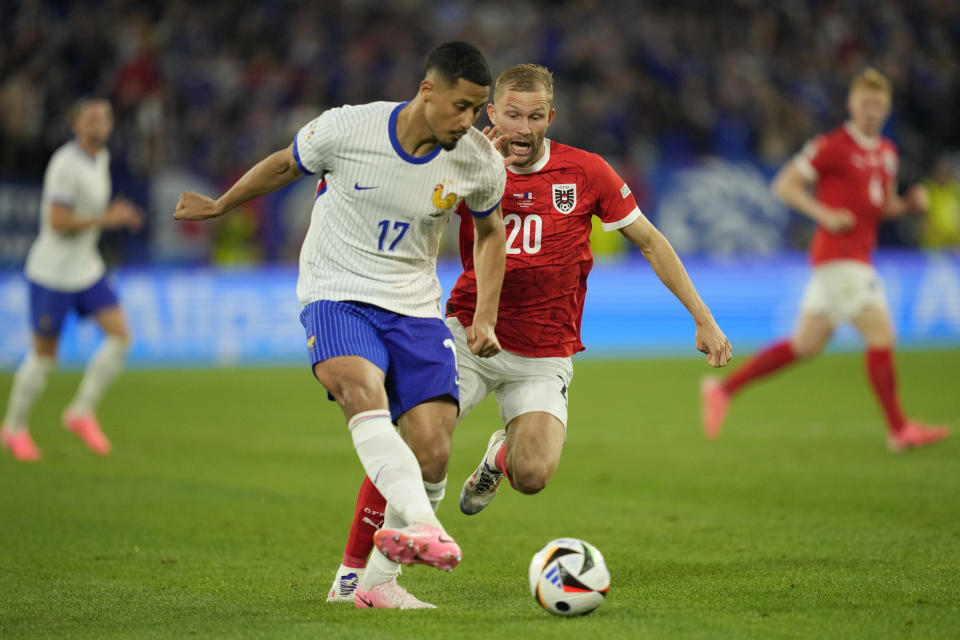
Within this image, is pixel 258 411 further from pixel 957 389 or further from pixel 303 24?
pixel 303 24

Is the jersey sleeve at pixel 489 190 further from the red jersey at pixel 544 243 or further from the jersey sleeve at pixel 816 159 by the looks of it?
the jersey sleeve at pixel 816 159

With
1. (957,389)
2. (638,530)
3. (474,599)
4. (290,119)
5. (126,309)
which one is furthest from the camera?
(290,119)

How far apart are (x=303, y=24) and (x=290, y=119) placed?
2.77 meters

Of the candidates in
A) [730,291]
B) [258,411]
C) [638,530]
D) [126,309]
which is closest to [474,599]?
[638,530]

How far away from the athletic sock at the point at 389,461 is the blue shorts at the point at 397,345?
269 mm

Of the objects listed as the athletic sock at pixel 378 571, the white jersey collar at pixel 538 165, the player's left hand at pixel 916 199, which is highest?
the player's left hand at pixel 916 199

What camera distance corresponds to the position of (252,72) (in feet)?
66.8

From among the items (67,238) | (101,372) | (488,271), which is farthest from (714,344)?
(67,238)

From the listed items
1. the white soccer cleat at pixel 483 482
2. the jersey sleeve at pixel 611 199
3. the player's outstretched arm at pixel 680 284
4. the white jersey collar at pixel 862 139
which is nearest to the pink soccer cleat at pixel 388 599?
the white soccer cleat at pixel 483 482

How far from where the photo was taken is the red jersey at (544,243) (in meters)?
5.68

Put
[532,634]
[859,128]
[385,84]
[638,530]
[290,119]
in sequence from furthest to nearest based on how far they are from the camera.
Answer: [385,84] → [290,119] → [859,128] → [638,530] → [532,634]

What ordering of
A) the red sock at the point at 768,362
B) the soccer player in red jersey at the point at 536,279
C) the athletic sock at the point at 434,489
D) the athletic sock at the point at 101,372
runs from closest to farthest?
the athletic sock at the point at 434,489 → the soccer player in red jersey at the point at 536,279 → the athletic sock at the point at 101,372 → the red sock at the point at 768,362

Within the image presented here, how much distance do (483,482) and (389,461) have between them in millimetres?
1606

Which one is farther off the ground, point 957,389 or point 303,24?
point 303,24
